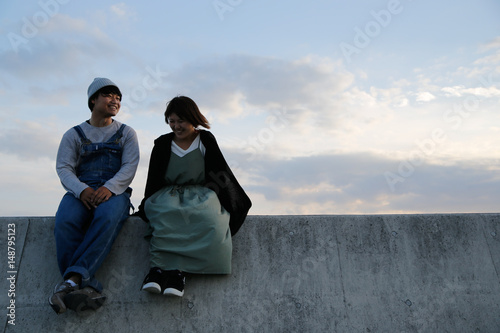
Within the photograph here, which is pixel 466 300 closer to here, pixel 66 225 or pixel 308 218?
pixel 308 218

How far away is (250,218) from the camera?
11.8 ft

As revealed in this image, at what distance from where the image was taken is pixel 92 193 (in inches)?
125

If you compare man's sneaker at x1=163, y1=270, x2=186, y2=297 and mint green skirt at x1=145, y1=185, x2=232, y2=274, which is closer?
Result: man's sneaker at x1=163, y1=270, x2=186, y2=297

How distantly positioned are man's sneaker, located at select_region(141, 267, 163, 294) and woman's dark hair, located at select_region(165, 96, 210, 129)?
48.2 inches

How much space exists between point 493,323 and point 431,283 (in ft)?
1.77

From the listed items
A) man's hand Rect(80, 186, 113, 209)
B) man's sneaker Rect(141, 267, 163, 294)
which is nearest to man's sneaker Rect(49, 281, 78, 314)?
man's sneaker Rect(141, 267, 163, 294)

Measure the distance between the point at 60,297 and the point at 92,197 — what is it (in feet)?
2.49

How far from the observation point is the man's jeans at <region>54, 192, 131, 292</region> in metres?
3.02

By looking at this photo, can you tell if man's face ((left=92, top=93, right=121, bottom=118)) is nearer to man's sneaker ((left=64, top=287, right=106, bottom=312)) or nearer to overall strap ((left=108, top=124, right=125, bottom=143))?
overall strap ((left=108, top=124, right=125, bottom=143))

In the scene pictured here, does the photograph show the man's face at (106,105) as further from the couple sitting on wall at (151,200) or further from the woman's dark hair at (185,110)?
the woman's dark hair at (185,110)

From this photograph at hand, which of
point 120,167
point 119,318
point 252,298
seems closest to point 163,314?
point 119,318

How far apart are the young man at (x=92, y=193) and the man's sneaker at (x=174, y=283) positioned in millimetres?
512

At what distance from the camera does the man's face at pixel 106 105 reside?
344cm

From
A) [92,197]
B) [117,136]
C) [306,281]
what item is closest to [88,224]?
[92,197]
